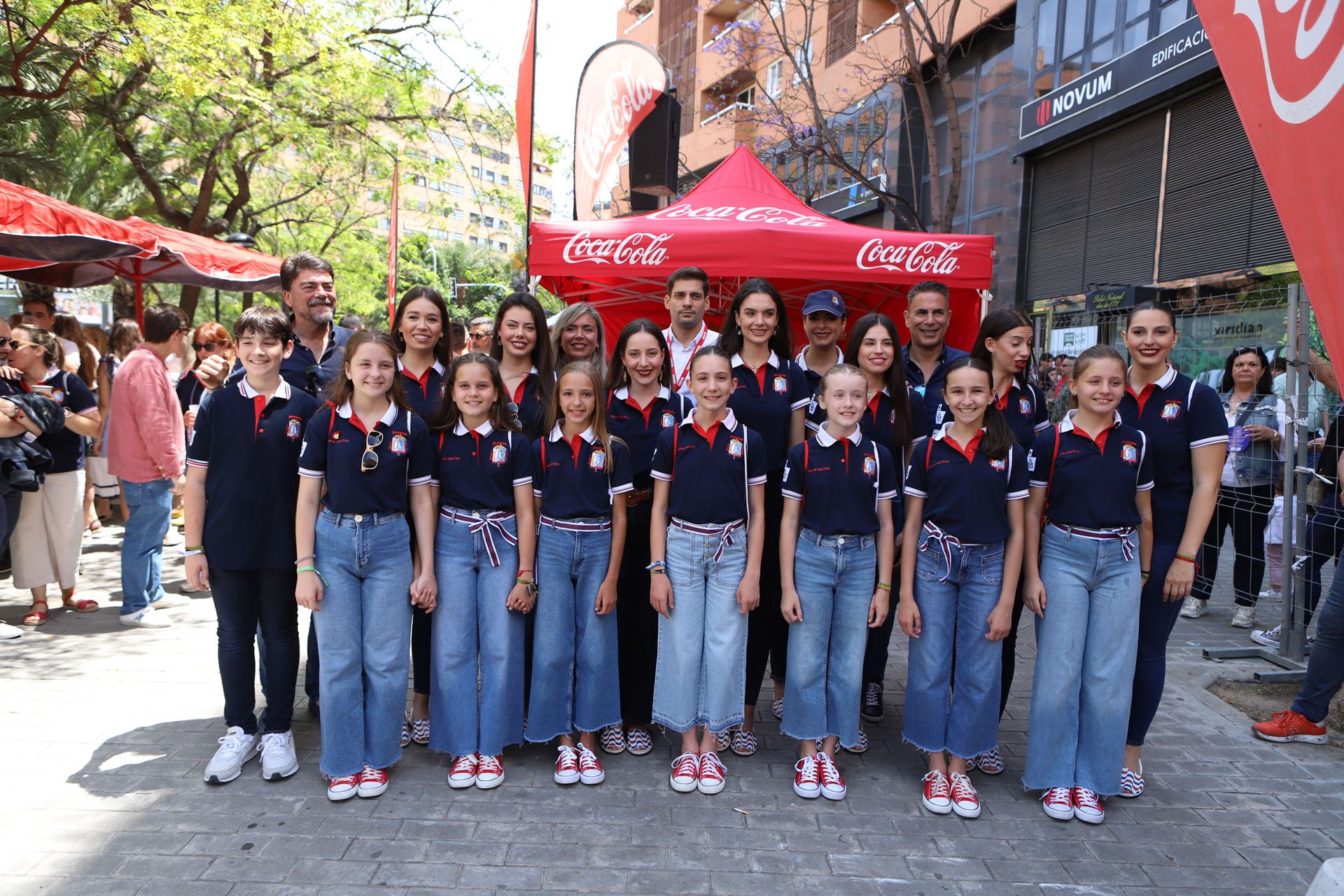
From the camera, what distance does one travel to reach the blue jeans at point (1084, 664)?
3377 mm

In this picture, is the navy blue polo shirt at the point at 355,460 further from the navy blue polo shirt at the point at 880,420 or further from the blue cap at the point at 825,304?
the blue cap at the point at 825,304

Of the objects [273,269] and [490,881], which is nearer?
[490,881]

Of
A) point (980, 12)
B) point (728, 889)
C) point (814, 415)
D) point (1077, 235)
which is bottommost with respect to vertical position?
point (728, 889)

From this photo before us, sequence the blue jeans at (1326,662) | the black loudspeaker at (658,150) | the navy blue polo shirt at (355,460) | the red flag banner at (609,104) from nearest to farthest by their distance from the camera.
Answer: the navy blue polo shirt at (355,460) < the blue jeans at (1326,662) < the red flag banner at (609,104) < the black loudspeaker at (658,150)

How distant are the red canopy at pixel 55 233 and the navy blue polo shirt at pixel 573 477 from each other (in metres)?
4.74

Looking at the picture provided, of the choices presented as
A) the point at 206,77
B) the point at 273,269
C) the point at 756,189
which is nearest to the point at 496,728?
the point at 756,189

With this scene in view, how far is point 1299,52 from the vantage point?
1.48 m

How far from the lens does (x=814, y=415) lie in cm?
397

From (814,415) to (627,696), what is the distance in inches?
62.3

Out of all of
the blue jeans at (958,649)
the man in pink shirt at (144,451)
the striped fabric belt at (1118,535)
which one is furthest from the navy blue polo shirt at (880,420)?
the man in pink shirt at (144,451)

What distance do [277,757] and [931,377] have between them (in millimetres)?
3493

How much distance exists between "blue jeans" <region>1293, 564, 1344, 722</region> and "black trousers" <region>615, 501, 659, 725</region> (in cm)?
329

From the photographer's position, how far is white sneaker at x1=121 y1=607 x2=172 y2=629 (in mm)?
5566

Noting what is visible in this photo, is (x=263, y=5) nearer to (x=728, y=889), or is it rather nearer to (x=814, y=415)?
→ (x=814, y=415)
